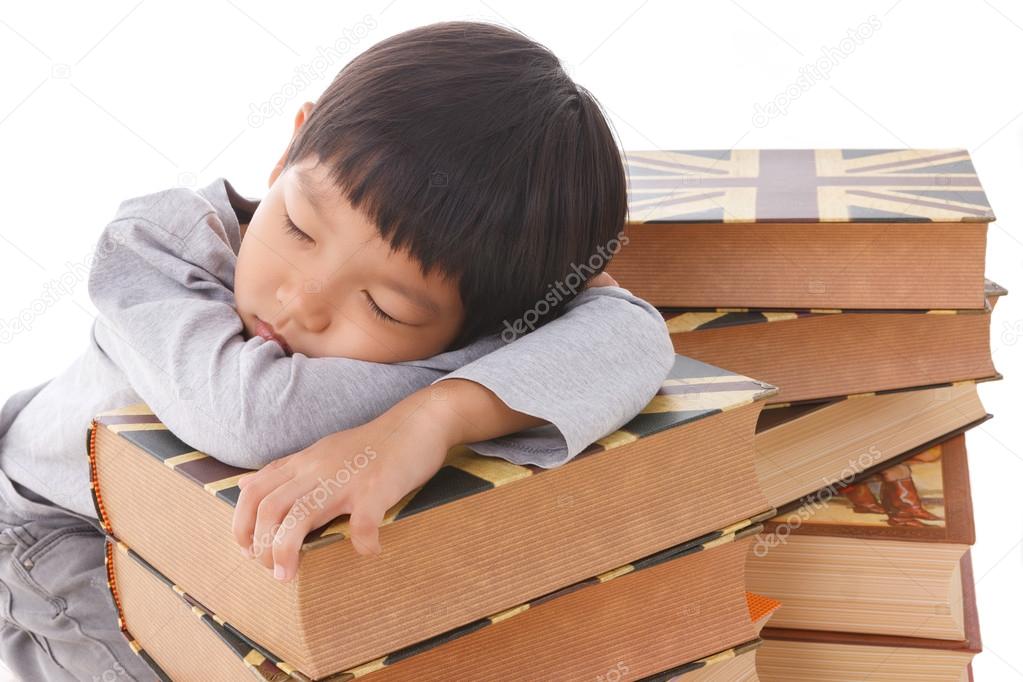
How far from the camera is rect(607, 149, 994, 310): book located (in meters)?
1.07

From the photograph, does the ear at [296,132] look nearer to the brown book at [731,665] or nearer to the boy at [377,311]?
the boy at [377,311]

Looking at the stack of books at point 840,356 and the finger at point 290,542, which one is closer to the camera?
the finger at point 290,542

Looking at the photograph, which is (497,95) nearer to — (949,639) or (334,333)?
(334,333)

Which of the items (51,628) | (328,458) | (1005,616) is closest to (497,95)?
(328,458)

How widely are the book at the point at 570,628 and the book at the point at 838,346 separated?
0.30 meters

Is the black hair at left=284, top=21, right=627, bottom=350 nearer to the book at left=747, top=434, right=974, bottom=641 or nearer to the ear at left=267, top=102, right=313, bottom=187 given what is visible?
the ear at left=267, top=102, right=313, bottom=187

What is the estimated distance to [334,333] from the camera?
2.81ft

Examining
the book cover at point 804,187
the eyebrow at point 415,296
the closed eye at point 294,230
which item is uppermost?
the book cover at point 804,187

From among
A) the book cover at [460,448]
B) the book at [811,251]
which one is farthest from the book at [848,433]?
the book cover at [460,448]

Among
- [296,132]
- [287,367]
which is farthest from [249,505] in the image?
[296,132]

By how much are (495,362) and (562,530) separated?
123 mm

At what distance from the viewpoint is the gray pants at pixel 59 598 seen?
3.25 feet

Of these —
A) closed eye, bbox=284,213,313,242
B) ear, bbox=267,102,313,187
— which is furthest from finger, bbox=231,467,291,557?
ear, bbox=267,102,313,187

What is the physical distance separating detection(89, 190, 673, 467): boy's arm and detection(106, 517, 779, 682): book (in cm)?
11
